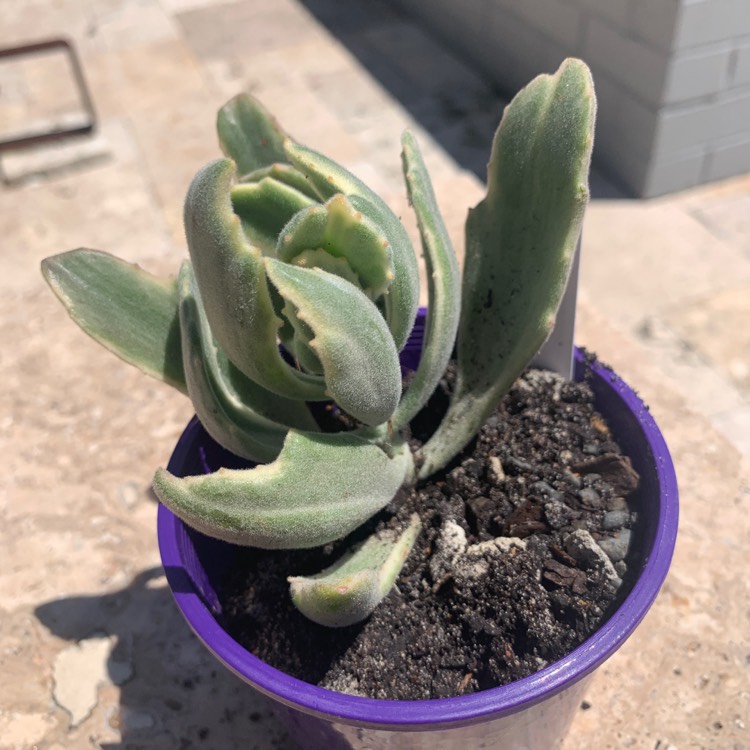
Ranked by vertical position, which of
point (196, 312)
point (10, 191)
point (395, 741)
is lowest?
point (10, 191)

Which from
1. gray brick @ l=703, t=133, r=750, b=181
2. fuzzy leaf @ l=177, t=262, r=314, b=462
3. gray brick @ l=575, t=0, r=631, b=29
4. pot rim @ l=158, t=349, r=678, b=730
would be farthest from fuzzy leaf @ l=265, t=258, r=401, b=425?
gray brick @ l=703, t=133, r=750, b=181

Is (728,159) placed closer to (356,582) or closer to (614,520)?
(614,520)

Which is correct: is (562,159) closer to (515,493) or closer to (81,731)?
(515,493)

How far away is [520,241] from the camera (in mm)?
801

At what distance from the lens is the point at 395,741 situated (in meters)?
0.70

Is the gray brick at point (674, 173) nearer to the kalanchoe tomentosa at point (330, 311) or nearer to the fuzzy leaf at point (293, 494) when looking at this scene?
the kalanchoe tomentosa at point (330, 311)

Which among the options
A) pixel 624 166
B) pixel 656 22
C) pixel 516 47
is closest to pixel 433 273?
pixel 656 22

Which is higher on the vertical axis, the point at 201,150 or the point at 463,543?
the point at 463,543

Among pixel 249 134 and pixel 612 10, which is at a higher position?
pixel 249 134

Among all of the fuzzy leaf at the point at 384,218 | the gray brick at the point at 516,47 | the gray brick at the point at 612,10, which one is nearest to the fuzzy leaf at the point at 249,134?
the fuzzy leaf at the point at 384,218

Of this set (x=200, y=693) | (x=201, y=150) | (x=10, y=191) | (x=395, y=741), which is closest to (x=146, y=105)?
(x=201, y=150)

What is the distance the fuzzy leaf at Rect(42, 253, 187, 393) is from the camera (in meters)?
0.75

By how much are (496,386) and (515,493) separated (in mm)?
109

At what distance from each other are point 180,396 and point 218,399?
2.28 ft
